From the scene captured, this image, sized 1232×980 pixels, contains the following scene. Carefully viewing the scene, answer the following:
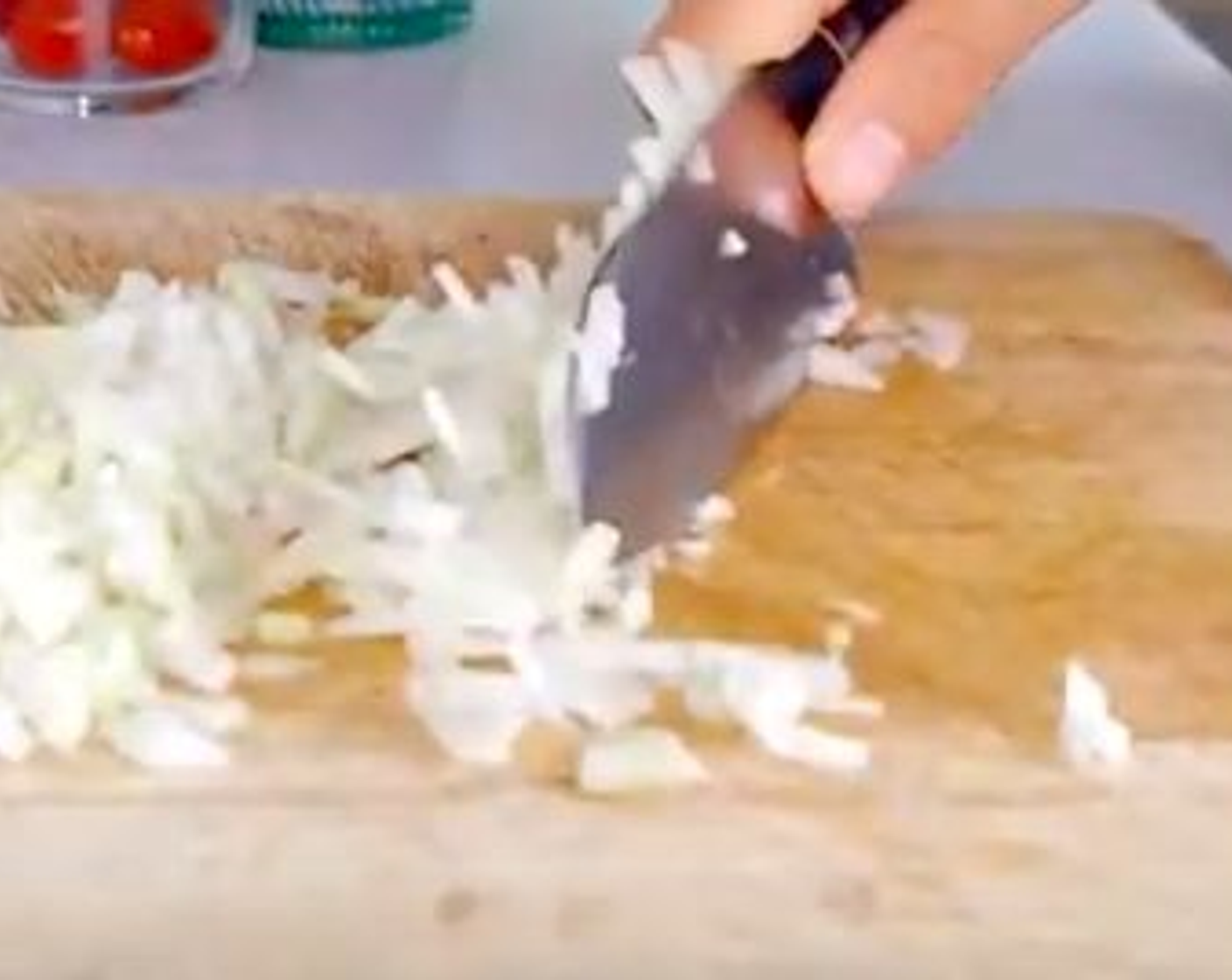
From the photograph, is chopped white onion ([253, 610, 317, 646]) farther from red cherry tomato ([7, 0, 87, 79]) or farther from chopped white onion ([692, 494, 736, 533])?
red cherry tomato ([7, 0, 87, 79])

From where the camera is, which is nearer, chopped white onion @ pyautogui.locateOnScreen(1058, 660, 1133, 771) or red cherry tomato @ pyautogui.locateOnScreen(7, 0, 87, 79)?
chopped white onion @ pyautogui.locateOnScreen(1058, 660, 1133, 771)

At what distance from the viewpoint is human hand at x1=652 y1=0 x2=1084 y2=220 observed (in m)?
1.18

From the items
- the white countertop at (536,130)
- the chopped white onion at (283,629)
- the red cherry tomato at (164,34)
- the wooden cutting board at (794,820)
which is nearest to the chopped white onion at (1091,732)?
the wooden cutting board at (794,820)

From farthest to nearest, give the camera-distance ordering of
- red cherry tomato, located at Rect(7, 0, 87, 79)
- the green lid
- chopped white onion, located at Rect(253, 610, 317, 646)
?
the green lid, red cherry tomato, located at Rect(7, 0, 87, 79), chopped white onion, located at Rect(253, 610, 317, 646)

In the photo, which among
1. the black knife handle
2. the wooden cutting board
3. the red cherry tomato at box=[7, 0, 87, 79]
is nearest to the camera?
the wooden cutting board

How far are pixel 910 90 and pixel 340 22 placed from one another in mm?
547

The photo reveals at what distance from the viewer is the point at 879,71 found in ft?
3.93

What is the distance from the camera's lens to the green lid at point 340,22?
1689mm

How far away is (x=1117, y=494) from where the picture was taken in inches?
47.6

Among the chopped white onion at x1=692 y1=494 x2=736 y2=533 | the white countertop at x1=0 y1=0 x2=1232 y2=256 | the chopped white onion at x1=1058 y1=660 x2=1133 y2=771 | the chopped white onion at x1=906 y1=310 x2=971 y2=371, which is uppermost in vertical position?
the chopped white onion at x1=1058 y1=660 x2=1133 y2=771

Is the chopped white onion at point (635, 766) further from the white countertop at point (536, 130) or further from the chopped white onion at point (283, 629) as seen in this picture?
the white countertop at point (536, 130)

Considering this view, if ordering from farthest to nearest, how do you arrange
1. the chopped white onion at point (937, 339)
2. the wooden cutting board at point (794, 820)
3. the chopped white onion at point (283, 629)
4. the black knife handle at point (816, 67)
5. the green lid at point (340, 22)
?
the green lid at point (340, 22)
the chopped white onion at point (937, 339)
the black knife handle at point (816, 67)
the chopped white onion at point (283, 629)
the wooden cutting board at point (794, 820)

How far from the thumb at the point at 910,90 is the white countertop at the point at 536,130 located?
319 mm

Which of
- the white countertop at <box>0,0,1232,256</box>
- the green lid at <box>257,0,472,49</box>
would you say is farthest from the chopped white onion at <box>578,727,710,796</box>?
the green lid at <box>257,0,472,49</box>
